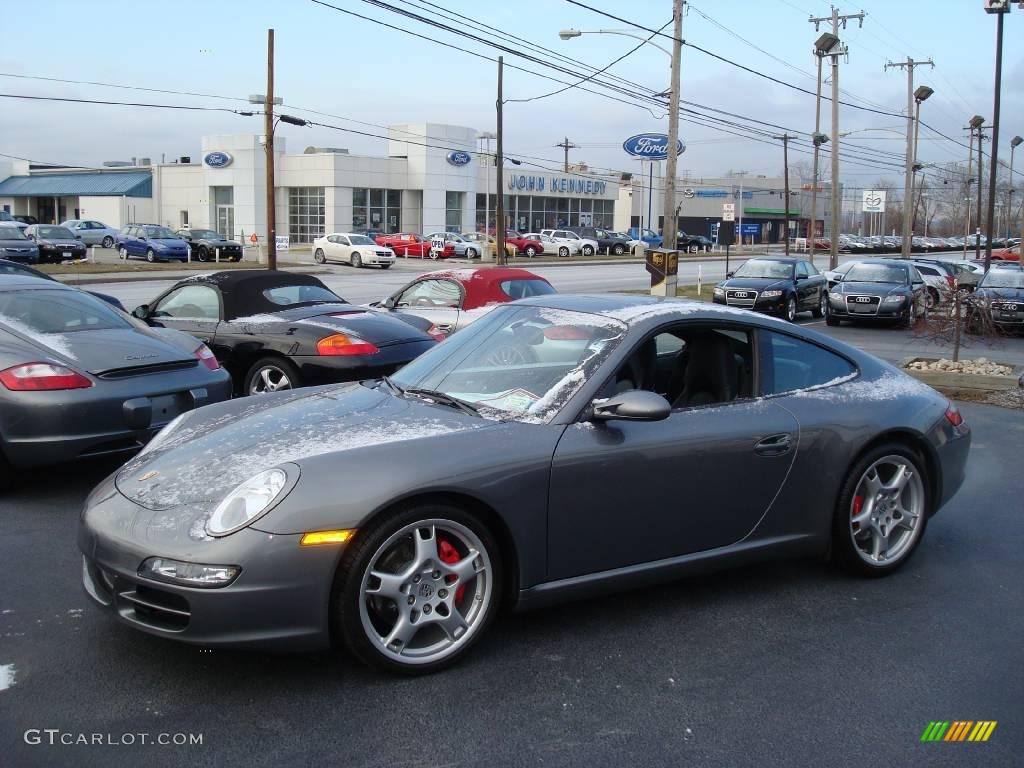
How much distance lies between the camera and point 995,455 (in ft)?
25.5

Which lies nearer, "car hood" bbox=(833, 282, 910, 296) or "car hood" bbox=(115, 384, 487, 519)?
"car hood" bbox=(115, 384, 487, 519)

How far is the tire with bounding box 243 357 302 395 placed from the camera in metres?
8.52

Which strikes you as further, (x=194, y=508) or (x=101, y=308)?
(x=101, y=308)

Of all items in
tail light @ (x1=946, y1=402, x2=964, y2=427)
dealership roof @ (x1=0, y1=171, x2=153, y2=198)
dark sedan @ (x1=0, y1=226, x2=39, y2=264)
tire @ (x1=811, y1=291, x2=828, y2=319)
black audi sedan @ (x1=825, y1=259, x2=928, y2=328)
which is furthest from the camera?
dealership roof @ (x1=0, y1=171, x2=153, y2=198)

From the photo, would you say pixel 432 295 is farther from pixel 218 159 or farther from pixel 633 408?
pixel 218 159

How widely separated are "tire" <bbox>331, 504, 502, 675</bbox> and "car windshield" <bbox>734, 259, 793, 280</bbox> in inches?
816

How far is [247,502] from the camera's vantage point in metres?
3.48

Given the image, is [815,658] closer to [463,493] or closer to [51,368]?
[463,493]

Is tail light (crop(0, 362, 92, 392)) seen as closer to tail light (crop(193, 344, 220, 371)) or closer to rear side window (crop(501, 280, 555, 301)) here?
tail light (crop(193, 344, 220, 371))

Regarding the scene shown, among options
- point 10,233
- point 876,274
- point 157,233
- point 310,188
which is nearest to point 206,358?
point 876,274

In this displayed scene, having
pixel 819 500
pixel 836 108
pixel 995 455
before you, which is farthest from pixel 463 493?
pixel 836 108

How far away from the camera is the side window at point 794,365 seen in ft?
15.5

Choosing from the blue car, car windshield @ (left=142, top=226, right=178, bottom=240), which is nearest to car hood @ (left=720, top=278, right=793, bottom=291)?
the blue car

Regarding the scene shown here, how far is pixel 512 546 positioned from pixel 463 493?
34 cm
